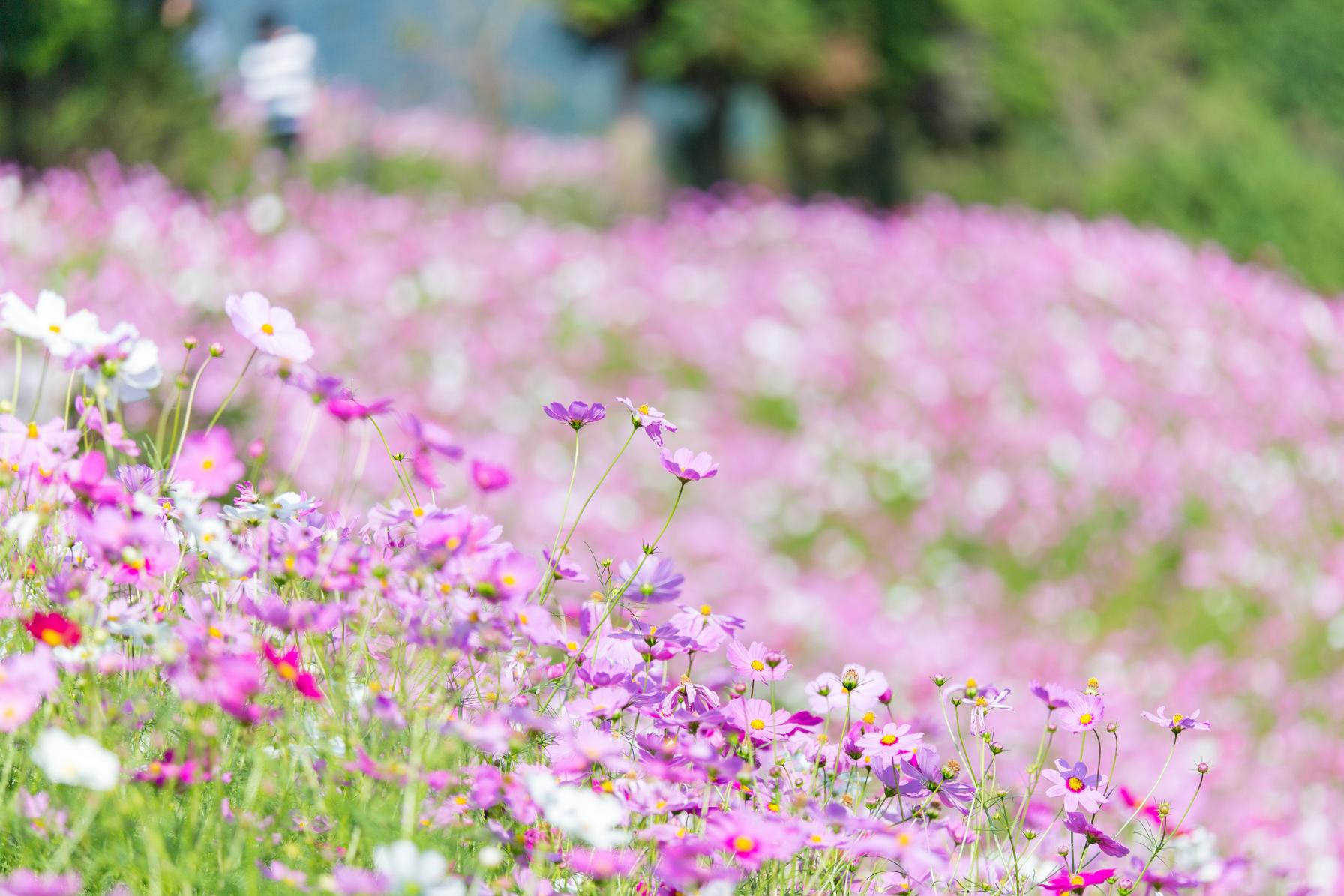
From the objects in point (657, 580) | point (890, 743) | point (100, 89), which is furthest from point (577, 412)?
point (100, 89)

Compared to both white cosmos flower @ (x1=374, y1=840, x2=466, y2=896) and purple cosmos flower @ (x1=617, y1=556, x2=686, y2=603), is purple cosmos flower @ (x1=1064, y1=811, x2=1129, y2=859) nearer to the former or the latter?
purple cosmos flower @ (x1=617, y1=556, x2=686, y2=603)

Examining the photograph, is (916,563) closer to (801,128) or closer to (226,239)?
(226,239)

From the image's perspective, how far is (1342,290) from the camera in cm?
1177

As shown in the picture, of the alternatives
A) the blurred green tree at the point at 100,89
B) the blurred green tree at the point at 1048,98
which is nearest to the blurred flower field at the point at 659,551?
the blurred green tree at the point at 100,89

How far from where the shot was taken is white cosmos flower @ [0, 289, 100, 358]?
1397 mm

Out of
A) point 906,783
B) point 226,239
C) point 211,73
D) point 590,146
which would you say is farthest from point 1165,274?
point 590,146

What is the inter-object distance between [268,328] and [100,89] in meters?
7.10

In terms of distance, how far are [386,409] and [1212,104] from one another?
848 inches

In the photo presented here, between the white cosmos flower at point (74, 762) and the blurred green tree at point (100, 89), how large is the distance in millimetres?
6946

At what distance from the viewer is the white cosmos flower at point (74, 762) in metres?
0.87

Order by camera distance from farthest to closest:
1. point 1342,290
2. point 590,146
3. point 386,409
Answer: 1. point 590,146
2. point 1342,290
3. point 386,409

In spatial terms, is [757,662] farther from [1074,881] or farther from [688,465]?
[1074,881]

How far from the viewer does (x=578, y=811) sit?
3.28 ft

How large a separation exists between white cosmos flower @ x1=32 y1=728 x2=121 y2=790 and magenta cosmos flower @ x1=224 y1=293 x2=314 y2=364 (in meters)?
0.56
